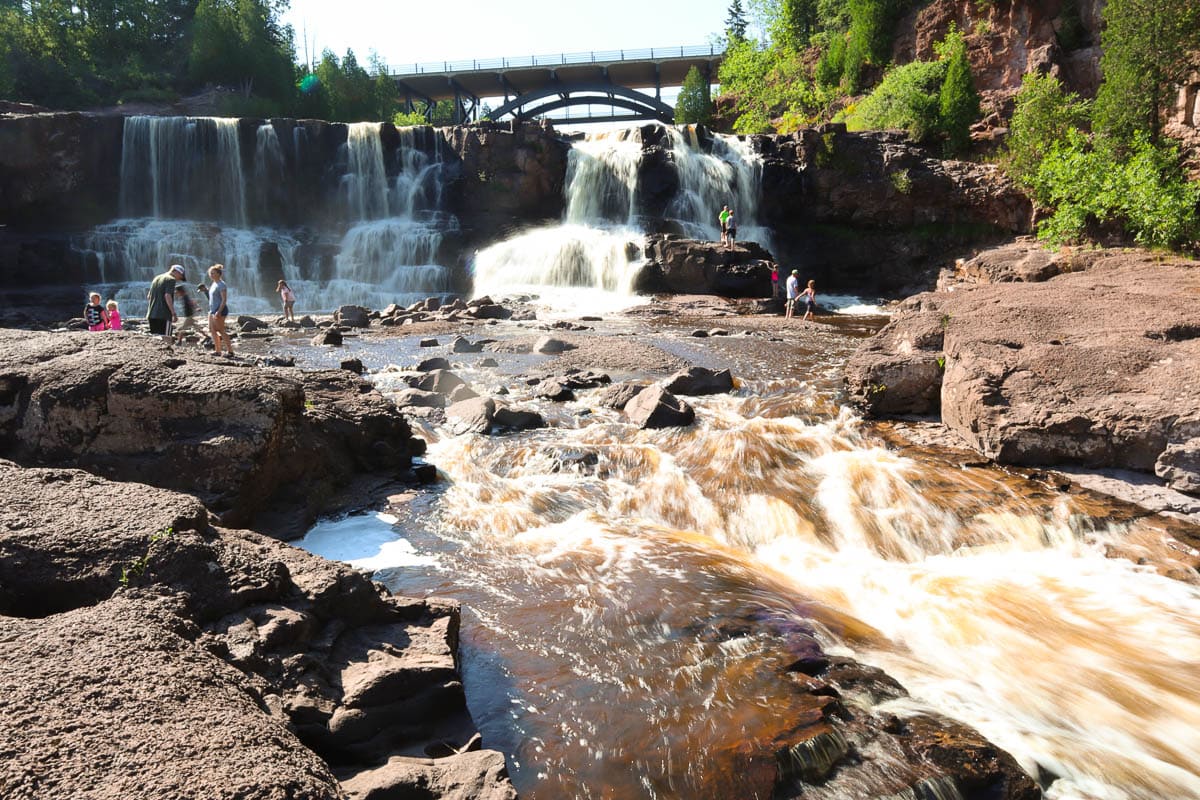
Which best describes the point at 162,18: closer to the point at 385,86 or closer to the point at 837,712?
the point at 385,86

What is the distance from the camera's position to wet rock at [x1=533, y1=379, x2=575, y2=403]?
10727mm

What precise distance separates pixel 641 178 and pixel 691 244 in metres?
6.05

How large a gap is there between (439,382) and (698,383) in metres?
4.13

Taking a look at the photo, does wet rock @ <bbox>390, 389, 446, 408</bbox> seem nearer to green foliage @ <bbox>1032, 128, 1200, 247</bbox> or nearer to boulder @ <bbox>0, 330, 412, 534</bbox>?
boulder @ <bbox>0, 330, 412, 534</bbox>

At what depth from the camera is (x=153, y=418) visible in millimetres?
5945

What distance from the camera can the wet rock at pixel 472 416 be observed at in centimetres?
918

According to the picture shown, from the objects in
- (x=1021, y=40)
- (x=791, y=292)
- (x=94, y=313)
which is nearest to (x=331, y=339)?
(x=94, y=313)

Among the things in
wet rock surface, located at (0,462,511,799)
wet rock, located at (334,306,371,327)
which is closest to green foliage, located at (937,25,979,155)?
wet rock, located at (334,306,371,327)

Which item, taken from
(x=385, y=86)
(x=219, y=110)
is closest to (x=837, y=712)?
(x=219, y=110)

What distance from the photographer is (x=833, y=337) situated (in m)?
16.4

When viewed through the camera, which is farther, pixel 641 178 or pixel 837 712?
pixel 641 178

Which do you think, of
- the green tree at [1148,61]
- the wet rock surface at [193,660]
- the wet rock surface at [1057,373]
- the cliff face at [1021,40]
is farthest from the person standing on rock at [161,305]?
the cliff face at [1021,40]

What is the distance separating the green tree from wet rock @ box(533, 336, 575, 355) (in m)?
17.9

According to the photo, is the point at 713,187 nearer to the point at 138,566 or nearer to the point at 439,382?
the point at 439,382
